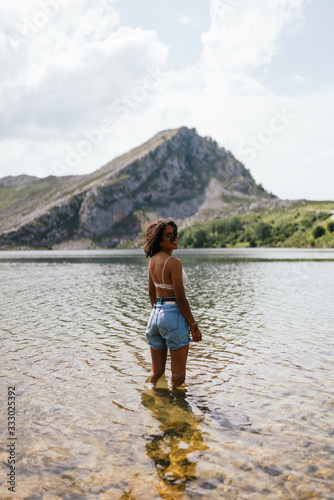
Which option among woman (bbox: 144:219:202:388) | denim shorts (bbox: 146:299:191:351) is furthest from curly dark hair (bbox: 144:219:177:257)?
denim shorts (bbox: 146:299:191:351)

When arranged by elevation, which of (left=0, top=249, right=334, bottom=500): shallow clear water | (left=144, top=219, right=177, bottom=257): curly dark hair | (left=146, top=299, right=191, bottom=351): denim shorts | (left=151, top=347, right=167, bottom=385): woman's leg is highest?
(left=144, top=219, right=177, bottom=257): curly dark hair

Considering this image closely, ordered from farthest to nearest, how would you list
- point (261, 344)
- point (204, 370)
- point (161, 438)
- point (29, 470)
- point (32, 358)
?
point (261, 344) < point (32, 358) < point (204, 370) < point (161, 438) < point (29, 470)

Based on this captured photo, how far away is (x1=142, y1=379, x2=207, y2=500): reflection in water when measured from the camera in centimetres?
618

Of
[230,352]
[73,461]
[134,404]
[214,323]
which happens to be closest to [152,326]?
[134,404]

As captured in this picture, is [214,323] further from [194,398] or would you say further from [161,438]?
[161,438]

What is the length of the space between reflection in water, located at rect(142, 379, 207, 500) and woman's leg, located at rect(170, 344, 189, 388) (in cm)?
57

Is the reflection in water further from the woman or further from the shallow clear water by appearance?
the woman

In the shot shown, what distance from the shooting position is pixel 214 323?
21.1m

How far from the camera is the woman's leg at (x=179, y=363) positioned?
9477mm

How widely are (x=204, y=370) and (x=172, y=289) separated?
4.76 m

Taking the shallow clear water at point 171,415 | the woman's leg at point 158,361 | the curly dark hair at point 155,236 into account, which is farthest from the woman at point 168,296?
the shallow clear water at point 171,415

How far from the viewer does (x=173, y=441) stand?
24.7 feet

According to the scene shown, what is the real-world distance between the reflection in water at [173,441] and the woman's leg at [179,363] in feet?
1.88

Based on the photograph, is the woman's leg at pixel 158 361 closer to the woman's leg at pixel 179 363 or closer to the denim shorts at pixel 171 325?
the woman's leg at pixel 179 363
